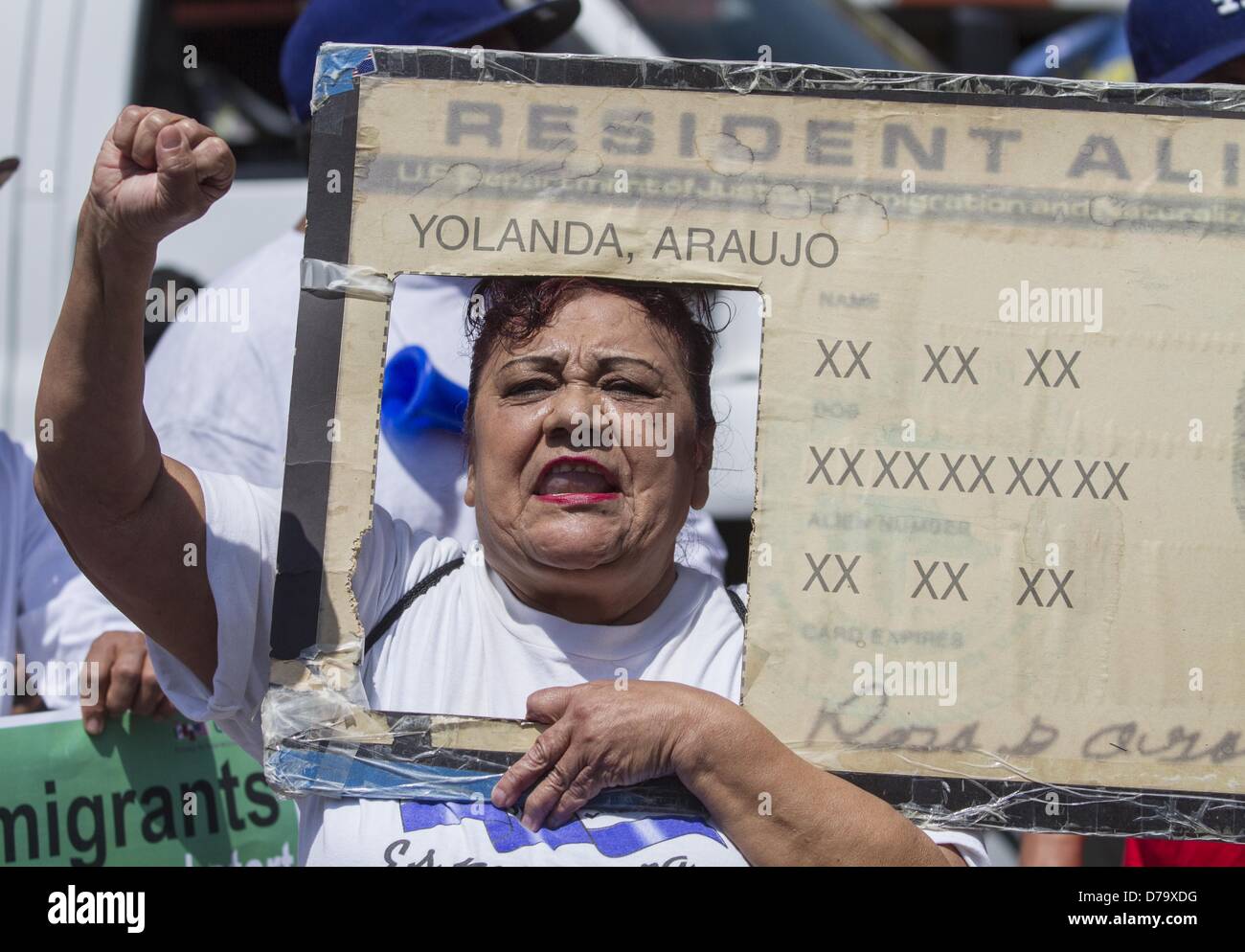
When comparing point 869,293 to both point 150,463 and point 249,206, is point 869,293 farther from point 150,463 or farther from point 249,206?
point 249,206

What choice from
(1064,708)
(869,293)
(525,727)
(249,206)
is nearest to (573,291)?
→ (869,293)

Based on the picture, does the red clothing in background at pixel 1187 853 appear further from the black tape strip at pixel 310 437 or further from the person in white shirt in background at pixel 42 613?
the person in white shirt in background at pixel 42 613

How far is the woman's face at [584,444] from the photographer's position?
1773 mm

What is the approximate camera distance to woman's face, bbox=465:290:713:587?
69.8 inches

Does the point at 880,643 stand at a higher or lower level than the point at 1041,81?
lower

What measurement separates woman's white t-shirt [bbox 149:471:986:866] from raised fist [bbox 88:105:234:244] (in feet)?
1.25

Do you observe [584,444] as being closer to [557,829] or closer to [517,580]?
[517,580]

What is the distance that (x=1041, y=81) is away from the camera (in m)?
1.77

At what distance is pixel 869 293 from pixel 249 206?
7.83ft

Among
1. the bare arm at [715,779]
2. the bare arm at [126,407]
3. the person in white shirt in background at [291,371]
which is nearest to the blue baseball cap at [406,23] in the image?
the person in white shirt in background at [291,371]

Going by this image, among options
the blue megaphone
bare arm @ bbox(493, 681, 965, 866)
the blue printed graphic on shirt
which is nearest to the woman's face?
bare arm @ bbox(493, 681, 965, 866)

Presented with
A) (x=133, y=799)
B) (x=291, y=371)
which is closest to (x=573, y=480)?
(x=291, y=371)

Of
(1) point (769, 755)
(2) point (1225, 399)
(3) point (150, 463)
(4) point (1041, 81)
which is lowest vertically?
(1) point (769, 755)

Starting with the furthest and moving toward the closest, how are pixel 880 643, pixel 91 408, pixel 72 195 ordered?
1. pixel 72 195
2. pixel 880 643
3. pixel 91 408
